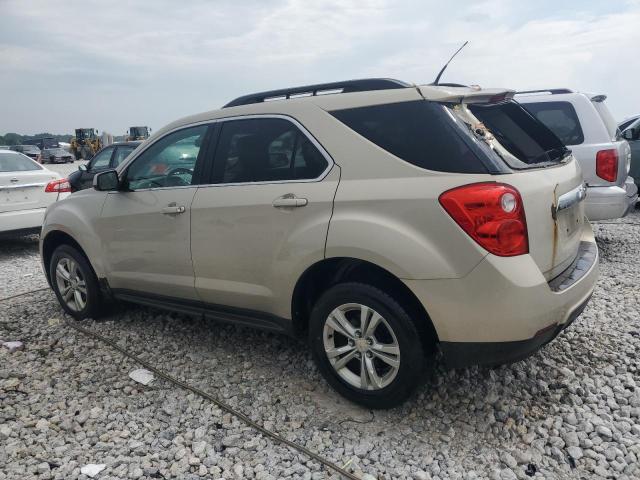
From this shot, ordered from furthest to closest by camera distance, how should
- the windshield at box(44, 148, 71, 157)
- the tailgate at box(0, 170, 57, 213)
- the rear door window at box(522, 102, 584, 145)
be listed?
1. the windshield at box(44, 148, 71, 157)
2. the tailgate at box(0, 170, 57, 213)
3. the rear door window at box(522, 102, 584, 145)

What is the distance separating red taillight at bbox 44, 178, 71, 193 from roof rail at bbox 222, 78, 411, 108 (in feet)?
16.9

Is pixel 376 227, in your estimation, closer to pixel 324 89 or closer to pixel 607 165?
pixel 324 89

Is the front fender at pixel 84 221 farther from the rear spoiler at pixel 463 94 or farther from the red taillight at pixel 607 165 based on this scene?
the red taillight at pixel 607 165

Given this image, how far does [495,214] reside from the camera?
240 centimetres

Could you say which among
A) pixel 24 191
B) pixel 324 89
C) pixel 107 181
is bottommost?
pixel 24 191

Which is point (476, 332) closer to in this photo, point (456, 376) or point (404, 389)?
point (404, 389)

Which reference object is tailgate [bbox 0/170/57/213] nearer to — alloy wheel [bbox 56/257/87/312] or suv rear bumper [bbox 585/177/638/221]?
alloy wheel [bbox 56/257/87/312]

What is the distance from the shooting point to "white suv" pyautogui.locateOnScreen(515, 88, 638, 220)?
544 centimetres

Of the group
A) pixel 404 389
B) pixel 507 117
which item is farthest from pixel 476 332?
pixel 507 117

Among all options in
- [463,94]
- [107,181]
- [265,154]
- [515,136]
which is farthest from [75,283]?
[515,136]

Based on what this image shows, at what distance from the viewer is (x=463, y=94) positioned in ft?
8.86

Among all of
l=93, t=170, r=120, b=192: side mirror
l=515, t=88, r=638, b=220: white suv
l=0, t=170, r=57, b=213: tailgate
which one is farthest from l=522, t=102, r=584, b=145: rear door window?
l=0, t=170, r=57, b=213: tailgate

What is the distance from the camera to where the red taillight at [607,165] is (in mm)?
5418

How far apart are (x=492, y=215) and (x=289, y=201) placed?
44.3 inches
